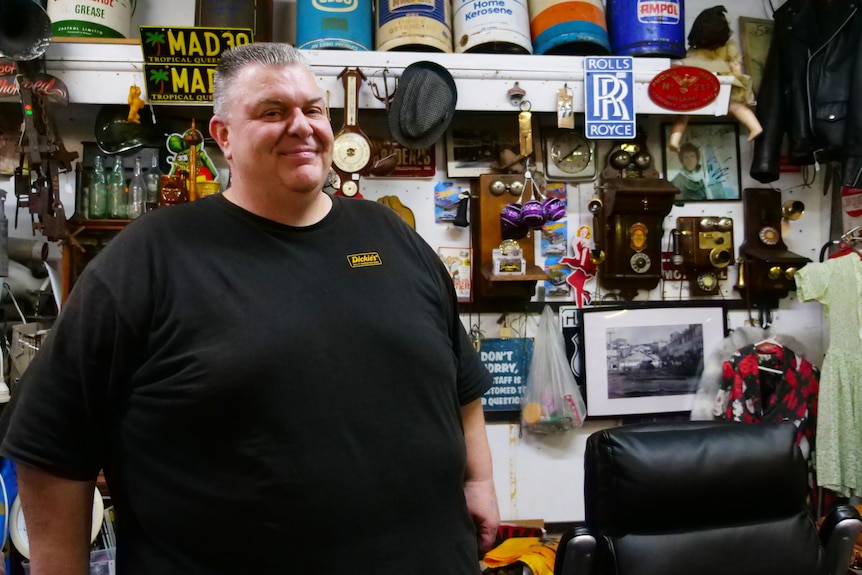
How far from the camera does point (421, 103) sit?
204cm

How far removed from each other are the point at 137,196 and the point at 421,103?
104 centimetres

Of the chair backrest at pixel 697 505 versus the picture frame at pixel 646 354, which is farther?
the picture frame at pixel 646 354

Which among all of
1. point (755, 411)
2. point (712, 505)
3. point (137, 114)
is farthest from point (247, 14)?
point (755, 411)

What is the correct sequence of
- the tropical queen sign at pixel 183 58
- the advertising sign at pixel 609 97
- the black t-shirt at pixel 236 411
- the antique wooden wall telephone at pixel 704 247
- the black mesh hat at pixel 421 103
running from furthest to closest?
the antique wooden wall telephone at pixel 704 247
the advertising sign at pixel 609 97
the black mesh hat at pixel 421 103
the tropical queen sign at pixel 183 58
the black t-shirt at pixel 236 411

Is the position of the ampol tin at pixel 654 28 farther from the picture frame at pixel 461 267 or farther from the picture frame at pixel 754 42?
the picture frame at pixel 461 267

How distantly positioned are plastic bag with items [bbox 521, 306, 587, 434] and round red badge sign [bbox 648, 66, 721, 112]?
90cm

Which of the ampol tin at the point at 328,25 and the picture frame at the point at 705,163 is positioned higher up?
the ampol tin at the point at 328,25

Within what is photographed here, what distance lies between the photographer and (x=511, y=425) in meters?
2.36

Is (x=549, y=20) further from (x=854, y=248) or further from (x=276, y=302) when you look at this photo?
(x=276, y=302)

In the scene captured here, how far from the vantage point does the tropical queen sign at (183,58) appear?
193cm

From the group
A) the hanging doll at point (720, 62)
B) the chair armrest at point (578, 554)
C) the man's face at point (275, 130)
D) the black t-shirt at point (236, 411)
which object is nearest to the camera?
the black t-shirt at point (236, 411)

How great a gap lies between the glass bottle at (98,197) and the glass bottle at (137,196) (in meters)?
0.08

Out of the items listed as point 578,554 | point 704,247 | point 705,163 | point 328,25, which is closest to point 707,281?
point 704,247

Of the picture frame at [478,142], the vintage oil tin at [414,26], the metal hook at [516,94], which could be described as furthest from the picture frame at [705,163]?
the vintage oil tin at [414,26]
